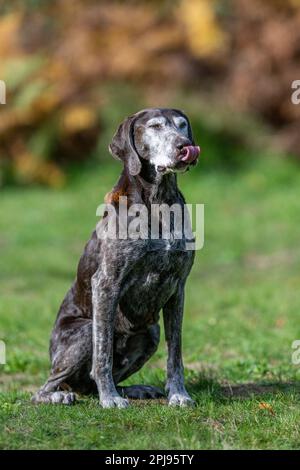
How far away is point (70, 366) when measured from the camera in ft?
21.7

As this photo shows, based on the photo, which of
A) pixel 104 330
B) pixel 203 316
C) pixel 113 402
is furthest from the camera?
pixel 203 316

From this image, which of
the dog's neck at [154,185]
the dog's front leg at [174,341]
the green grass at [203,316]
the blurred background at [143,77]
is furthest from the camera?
the blurred background at [143,77]

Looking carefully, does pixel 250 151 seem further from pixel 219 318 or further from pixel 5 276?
pixel 219 318

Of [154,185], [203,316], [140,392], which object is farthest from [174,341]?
[203,316]

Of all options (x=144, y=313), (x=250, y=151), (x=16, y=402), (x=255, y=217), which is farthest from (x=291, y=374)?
(x=250, y=151)

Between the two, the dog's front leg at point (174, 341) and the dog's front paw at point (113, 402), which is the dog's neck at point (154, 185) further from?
the dog's front paw at point (113, 402)

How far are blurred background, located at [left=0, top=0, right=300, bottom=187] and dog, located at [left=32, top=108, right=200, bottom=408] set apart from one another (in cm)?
1351

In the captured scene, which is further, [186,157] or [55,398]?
[55,398]

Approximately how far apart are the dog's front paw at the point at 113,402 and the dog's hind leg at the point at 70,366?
1.06 ft

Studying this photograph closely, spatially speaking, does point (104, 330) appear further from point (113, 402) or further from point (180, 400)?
point (180, 400)

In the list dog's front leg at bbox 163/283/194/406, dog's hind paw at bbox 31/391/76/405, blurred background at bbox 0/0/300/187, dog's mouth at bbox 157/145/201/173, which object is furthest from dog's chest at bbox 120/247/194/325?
blurred background at bbox 0/0/300/187

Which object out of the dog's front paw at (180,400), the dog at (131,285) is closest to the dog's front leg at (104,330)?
the dog at (131,285)

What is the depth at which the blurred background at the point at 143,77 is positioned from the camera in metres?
20.7

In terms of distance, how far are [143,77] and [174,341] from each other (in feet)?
53.3
